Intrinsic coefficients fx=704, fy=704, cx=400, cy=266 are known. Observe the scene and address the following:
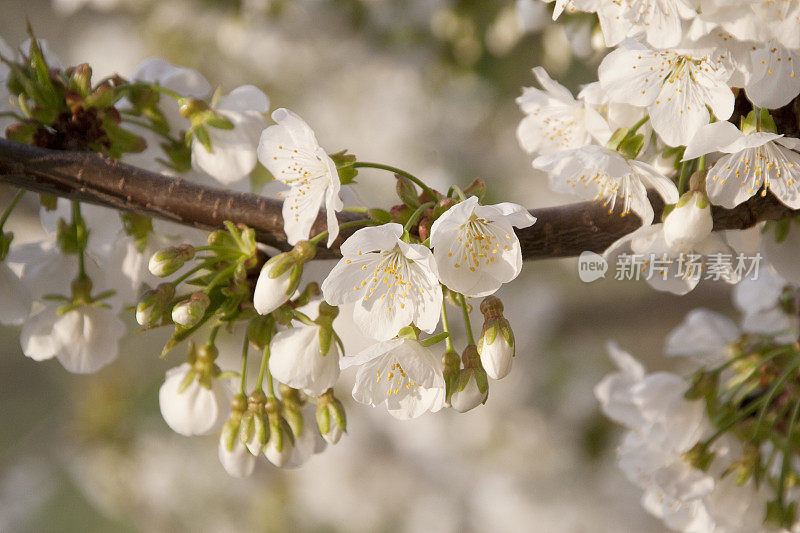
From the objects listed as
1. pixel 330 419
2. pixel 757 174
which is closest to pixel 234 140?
pixel 330 419

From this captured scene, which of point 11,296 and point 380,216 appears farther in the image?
point 11,296

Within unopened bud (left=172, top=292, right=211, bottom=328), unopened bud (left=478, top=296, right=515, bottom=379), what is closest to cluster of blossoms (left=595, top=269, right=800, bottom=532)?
unopened bud (left=478, top=296, right=515, bottom=379)

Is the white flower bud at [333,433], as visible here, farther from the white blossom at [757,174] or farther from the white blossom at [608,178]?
the white blossom at [757,174]

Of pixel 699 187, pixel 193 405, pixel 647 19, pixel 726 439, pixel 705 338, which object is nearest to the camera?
pixel 647 19

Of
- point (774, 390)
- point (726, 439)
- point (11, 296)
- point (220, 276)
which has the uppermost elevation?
point (220, 276)

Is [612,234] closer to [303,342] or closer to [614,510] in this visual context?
[303,342]

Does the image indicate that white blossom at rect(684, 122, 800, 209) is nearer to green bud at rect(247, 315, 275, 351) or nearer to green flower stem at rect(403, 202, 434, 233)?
green flower stem at rect(403, 202, 434, 233)

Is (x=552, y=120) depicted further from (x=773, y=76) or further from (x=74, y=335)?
(x=74, y=335)

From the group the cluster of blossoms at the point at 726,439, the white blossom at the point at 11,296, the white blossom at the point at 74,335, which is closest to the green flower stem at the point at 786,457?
the cluster of blossoms at the point at 726,439
